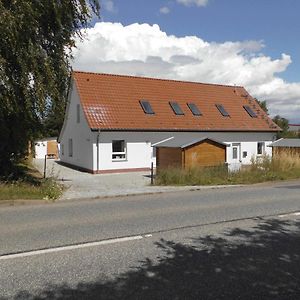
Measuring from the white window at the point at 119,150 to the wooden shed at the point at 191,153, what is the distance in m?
4.40

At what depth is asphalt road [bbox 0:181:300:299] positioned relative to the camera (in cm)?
518

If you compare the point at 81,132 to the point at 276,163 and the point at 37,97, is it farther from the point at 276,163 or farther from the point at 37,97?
the point at 37,97

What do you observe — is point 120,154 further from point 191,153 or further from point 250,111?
point 250,111

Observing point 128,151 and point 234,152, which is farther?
point 234,152

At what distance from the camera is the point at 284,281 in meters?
5.43

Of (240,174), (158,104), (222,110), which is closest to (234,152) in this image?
(222,110)

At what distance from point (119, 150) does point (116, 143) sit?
500 millimetres

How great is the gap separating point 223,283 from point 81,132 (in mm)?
26180

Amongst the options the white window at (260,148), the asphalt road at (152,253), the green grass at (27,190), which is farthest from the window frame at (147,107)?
the asphalt road at (152,253)

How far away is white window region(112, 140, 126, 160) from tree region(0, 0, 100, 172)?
1167 cm

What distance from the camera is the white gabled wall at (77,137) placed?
A: 2929cm

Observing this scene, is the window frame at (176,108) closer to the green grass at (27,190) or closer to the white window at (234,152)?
the white window at (234,152)

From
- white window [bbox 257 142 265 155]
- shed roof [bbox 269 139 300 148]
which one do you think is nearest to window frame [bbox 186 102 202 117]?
white window [bbox 257 142 265 155]

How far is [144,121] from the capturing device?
99.8 feet
